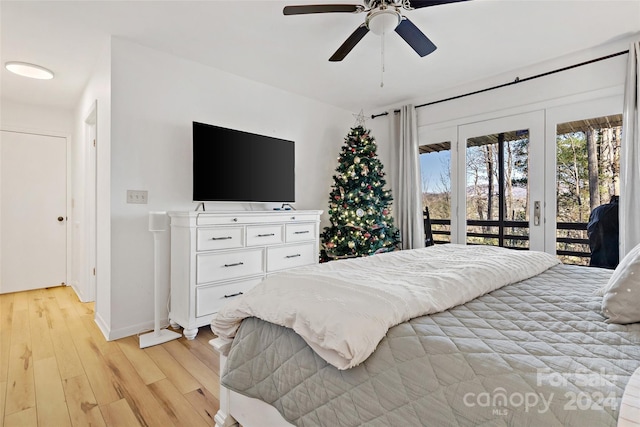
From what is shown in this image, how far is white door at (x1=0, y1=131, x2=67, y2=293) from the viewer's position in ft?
12.9

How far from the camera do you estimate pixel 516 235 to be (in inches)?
134

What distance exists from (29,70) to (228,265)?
2.79 m

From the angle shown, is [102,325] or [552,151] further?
[552,151]

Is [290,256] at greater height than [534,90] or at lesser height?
lesser

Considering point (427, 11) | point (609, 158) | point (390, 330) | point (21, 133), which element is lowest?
point (390, 330)

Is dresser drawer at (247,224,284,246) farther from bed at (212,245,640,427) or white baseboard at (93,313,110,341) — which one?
bed at (212,245,640,427)

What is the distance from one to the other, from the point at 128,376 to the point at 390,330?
1.92 metres

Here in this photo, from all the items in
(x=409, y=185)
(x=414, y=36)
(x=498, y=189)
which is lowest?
(x=498, y=189)

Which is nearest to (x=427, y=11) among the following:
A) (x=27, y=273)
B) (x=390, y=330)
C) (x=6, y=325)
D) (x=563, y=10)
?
(x=563, y=10)

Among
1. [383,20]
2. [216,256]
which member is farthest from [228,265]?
[383,20]

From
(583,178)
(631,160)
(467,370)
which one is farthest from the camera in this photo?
(583,178)

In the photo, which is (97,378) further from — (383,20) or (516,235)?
(516,235)

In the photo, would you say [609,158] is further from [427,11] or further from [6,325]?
[6,325]

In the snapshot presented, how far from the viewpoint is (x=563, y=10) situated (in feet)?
7.73
